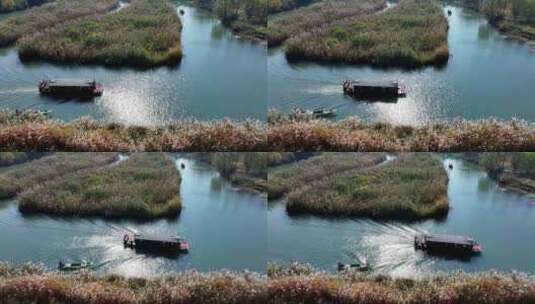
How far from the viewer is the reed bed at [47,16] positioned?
997cm

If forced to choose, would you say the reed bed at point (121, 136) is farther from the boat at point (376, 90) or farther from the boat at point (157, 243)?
the boat at point (376, 90)

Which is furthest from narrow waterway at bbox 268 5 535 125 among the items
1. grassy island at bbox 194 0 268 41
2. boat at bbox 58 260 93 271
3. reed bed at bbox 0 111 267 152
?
boat at bbox 58 260 93 271

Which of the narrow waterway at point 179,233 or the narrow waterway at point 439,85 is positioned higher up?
the narrow waterway at point 439,85

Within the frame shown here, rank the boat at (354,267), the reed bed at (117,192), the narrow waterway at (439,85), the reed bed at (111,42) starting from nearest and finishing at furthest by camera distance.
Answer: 1. the boat at (354,267)
2. the reed bed at (117,192)
3. the narrow waterway at (439,85)
4. the reed bed at (111,42)

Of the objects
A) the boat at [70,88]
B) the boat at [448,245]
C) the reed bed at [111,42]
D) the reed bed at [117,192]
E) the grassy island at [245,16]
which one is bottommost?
the boat at [448,245]

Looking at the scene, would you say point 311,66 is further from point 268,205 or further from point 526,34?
point 526,34

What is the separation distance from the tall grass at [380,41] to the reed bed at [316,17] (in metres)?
0.09

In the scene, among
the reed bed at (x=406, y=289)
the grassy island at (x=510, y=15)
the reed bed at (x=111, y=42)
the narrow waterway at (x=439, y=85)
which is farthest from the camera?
the grassy island at (x=510, y=15)

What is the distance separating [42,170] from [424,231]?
5.14m

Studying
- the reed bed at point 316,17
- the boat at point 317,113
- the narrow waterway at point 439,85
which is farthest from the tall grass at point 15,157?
the reed bed at point 316,17

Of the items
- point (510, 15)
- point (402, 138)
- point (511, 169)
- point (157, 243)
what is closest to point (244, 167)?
point (157, 243)

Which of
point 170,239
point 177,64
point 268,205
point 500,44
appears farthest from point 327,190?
point 500,44

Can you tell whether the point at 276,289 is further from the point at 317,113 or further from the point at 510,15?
the point at 510,15

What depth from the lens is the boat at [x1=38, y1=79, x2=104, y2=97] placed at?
882cm
